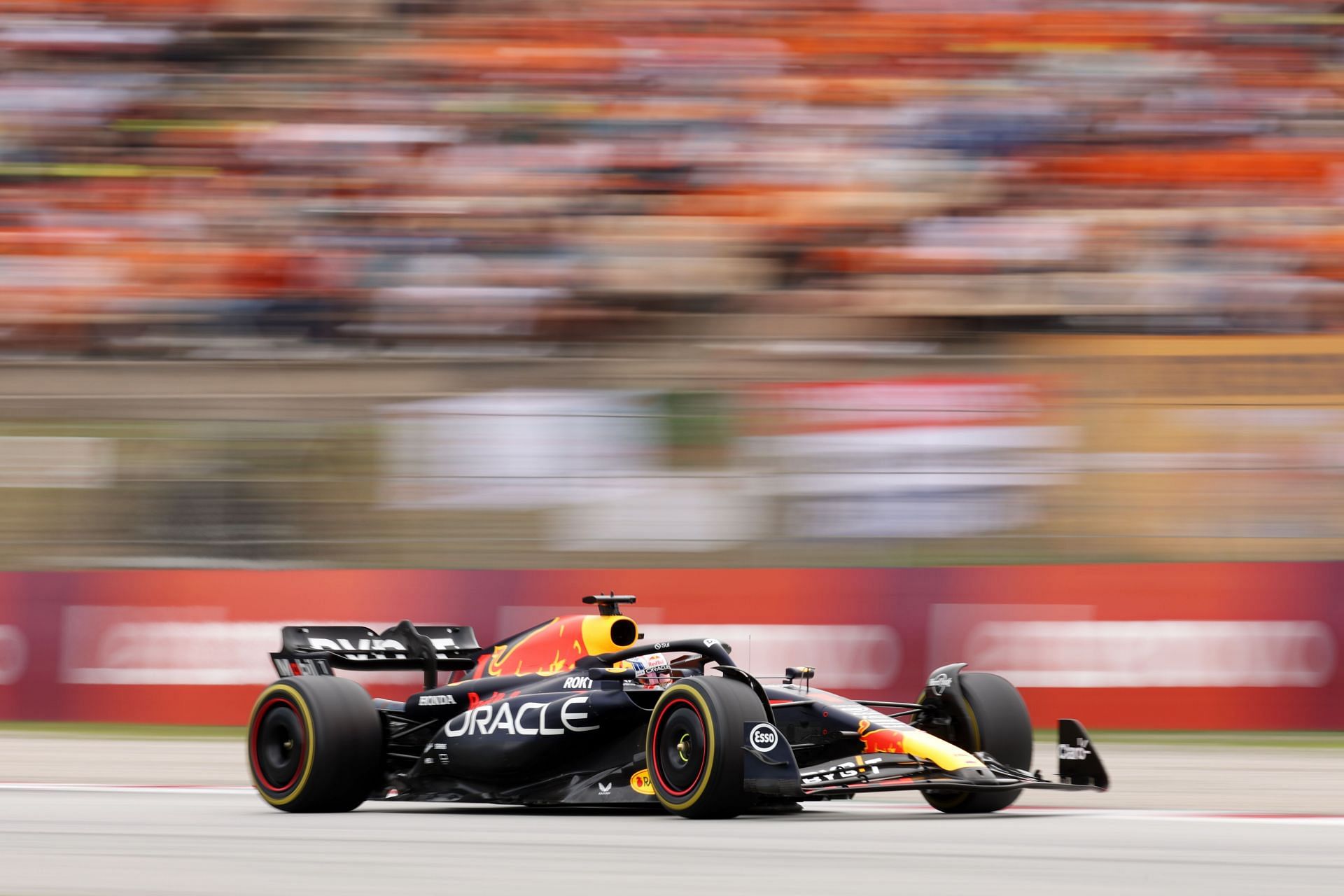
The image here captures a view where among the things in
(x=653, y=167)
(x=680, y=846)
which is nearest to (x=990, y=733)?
(x=680, y=846)

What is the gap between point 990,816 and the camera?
273 inches

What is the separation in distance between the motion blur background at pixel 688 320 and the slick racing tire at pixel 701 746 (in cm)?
552

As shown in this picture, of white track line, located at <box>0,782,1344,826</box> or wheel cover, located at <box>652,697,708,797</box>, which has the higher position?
wheel cover, located at <box>652,697,708,797</box>

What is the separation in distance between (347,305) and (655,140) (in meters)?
3.43

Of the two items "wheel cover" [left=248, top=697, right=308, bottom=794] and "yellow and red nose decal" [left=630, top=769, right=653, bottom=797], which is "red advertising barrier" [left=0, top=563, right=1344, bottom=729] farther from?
"yellow and red nose decal" [left=630, top=769, right=653, bottom=797]

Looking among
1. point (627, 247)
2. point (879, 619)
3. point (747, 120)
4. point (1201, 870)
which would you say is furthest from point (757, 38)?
point (1201, 870)

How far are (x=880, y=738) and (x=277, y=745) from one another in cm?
257

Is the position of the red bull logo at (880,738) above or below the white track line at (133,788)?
above

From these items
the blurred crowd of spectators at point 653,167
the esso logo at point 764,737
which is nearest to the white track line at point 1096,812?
the esso logo at point 764,737

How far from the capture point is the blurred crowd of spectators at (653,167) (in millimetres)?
15820

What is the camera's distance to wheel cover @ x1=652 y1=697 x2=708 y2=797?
6477 millimetres

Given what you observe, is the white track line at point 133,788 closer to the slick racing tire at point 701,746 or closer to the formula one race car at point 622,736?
the formula one race car at point 622,736

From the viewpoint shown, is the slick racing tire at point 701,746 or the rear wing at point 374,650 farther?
the rear wing at point 374,650

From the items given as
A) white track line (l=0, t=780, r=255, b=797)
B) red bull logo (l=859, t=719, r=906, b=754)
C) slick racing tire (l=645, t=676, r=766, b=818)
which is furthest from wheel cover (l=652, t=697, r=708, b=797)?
white track line (l=0, t=780, r=255, b=797)
